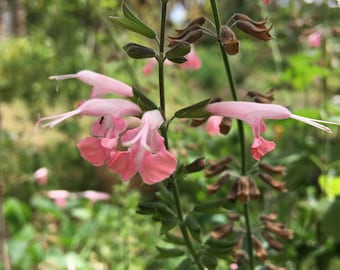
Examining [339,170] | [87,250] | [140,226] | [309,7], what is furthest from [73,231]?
[309,7]

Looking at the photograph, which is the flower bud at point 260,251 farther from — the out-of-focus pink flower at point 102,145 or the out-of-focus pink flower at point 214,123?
the out-of-focus pink flower at point 102,145

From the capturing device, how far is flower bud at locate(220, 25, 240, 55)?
2.36 ft

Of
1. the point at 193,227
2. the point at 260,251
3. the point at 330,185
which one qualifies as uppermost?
the point at 193,227

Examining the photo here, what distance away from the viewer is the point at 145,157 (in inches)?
25.0

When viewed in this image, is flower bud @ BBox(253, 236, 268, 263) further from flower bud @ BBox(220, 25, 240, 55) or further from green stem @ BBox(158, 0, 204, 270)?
flower bud @ BBox(220, 25, 240, 55)

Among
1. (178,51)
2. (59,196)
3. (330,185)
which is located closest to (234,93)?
(178,51)

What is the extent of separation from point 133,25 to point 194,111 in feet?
0.49

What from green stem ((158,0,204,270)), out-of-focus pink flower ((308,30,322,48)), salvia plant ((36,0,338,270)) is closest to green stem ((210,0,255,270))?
salvia plant ((36,0,338,270))

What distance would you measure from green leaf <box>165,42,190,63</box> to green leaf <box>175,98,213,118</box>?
76 millimetres

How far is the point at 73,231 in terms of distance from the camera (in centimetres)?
198

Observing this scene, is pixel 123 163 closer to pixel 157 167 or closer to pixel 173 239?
pixel 157 167

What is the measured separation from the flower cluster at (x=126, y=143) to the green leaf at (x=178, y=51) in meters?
0.08

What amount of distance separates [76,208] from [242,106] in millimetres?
1521

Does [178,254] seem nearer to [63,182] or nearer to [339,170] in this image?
[339,170]
